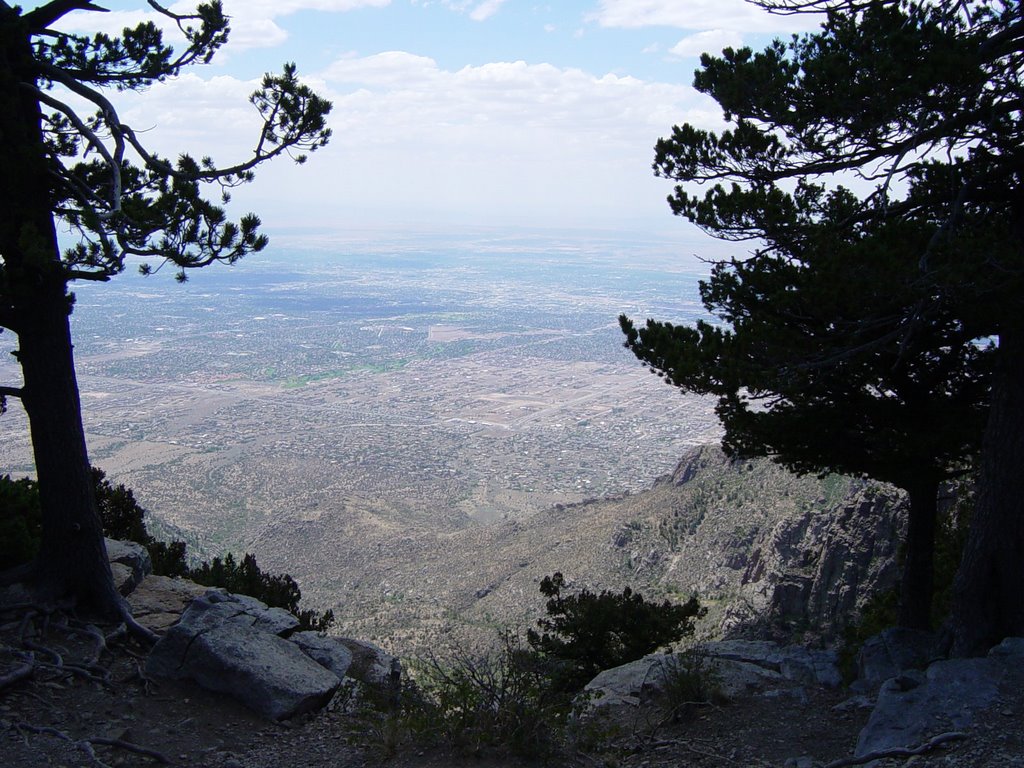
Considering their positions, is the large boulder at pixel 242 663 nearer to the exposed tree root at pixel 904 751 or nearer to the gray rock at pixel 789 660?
the exposed tree root at pixel 904 751

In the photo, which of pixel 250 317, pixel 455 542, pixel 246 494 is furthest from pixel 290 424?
pixel 250 317

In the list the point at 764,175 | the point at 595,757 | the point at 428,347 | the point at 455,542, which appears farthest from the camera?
the point at 428,347

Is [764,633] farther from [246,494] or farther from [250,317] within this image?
[250,317]

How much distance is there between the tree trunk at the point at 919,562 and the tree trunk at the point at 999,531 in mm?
1617

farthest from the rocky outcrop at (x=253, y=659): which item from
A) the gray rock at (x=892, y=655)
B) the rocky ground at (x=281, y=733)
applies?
the gray rock at (x=892, y=655)

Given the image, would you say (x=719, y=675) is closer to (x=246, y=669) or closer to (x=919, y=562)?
(x=919, y=562)

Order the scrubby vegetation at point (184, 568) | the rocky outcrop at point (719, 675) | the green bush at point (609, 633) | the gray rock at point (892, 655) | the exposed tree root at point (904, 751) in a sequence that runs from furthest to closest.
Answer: the green bush at point (609, 633), the scrubby vegetation at point (184, 568), the gray rock at point (892, 655), the rocky outcrop at point (719, 675), the exposed tree root at point (904, 751)

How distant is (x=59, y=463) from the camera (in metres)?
8.62

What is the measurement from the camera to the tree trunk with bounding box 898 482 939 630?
10352mm

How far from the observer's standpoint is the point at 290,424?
86.6 m

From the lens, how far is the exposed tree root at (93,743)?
6488mm

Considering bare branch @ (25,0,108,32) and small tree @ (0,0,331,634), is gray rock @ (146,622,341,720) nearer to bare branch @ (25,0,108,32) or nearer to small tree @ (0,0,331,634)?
small tree @ (0,0,331,634)

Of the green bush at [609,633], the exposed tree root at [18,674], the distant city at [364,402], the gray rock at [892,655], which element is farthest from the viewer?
the distant city at [364,402]

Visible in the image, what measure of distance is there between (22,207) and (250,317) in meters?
146
